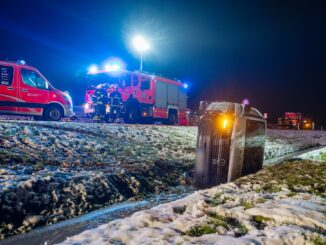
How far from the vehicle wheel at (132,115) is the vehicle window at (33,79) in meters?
4.78

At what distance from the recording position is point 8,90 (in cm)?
1246

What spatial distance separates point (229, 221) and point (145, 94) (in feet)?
47.5

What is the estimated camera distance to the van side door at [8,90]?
12.4 metres

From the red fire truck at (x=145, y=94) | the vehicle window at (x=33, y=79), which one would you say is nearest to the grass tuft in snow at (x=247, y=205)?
the vehicle window at (x=33, y=79)

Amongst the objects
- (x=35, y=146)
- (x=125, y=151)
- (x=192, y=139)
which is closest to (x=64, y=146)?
(x=35, y=146)

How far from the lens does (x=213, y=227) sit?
11.4 feet

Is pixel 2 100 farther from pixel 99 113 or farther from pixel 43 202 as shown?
pixel 43 202

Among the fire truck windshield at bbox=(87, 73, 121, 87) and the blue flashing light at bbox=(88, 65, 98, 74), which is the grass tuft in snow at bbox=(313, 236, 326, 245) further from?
the blue flashing light at bbox=(88, 65, 98, 74)

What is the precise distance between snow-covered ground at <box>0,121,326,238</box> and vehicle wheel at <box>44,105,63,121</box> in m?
2.67

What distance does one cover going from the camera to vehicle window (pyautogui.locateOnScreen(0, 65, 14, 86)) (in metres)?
12.4

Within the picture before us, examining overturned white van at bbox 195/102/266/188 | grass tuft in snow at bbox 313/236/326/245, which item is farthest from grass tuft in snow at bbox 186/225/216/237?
overturned white van at bbox 195/102/266/188

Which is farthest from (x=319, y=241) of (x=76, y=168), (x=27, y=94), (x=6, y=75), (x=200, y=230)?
(x=6, y=75)

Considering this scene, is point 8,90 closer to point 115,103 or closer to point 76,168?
point 115,103

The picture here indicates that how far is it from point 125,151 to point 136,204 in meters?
3.62
